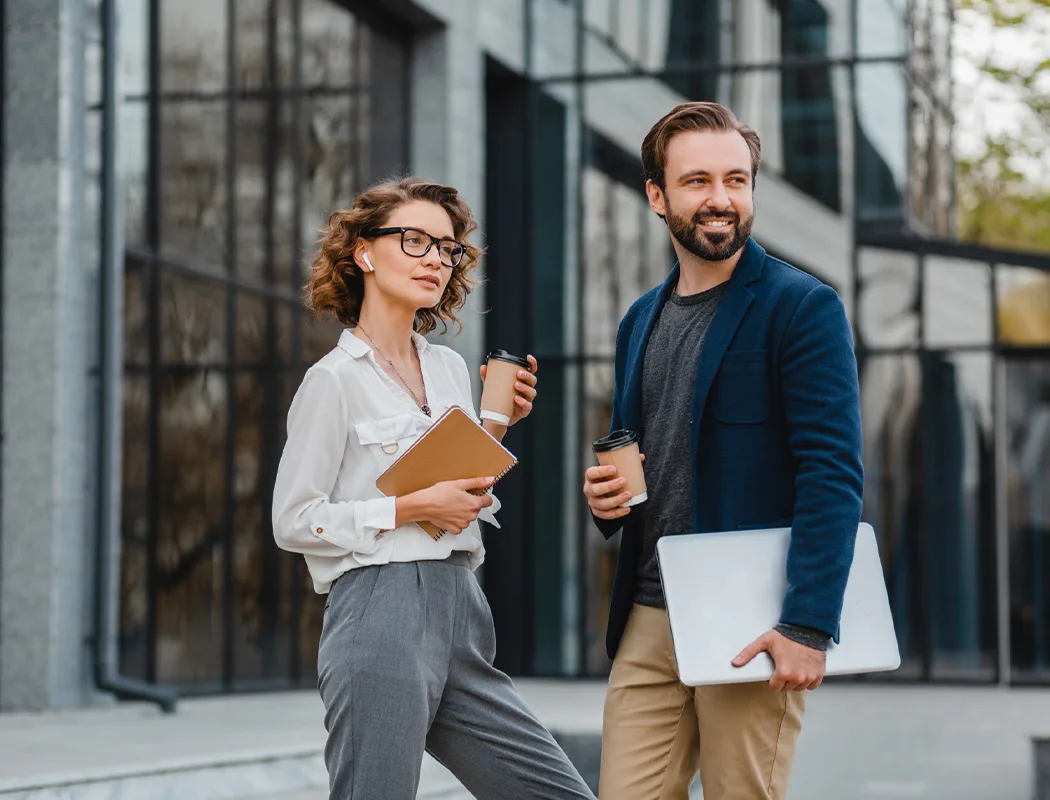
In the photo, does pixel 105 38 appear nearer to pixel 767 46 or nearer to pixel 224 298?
pixel 224 298

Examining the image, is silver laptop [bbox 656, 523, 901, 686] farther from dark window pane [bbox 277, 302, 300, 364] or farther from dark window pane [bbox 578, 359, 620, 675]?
dark window pane [bbox 578, 359, 620, 675]

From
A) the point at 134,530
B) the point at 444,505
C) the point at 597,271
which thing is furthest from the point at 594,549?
the point at 444,505

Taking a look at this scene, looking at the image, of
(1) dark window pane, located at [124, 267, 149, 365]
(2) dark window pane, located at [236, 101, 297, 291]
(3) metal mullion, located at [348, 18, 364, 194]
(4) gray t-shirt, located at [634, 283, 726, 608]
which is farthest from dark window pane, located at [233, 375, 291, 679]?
(4) gray t-shirt, located at [634, 283, 726, 608]

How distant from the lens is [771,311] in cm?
321

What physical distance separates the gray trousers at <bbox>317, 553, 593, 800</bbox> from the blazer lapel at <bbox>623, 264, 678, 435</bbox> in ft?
1.53

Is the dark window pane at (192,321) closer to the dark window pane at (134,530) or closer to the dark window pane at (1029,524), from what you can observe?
the dark window pane at (134,530)

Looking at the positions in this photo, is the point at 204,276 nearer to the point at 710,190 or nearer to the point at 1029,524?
the point at 1029,524

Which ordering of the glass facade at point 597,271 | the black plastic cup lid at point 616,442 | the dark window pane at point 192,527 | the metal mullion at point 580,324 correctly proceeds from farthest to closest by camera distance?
the metal mullion at point 580,324, the glass facade at point 597,271, the dark window pane at point 192,527, the black plastic cup lid at point 616,442

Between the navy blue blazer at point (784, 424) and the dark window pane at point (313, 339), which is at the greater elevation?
the dark window pane at point (313, 339)

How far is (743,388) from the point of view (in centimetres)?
320

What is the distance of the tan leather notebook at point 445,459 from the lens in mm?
3182

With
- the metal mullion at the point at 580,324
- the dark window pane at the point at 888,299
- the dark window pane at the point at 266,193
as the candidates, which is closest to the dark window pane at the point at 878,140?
the dark window pane at the point at 888,299

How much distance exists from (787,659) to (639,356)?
0.76m

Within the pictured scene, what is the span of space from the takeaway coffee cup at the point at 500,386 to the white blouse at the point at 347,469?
129 millimetres
